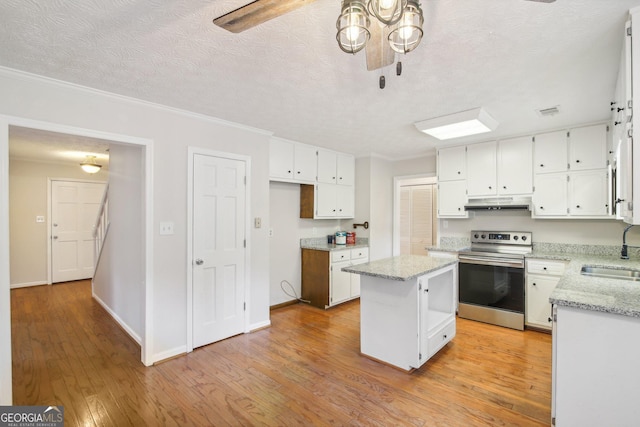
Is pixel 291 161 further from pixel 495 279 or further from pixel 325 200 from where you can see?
pixel 495 279

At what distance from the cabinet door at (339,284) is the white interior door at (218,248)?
139 cm

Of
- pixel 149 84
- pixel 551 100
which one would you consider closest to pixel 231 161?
pixel 149 84

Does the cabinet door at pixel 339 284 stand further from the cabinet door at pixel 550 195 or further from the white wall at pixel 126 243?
the cabinet door at pixel 550 195

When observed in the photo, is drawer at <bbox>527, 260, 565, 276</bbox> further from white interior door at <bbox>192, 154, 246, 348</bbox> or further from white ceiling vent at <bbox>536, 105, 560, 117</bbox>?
white interior door at <bbox>192, 154, 246, 348</bbox>

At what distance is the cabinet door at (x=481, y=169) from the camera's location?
3965 millimetres

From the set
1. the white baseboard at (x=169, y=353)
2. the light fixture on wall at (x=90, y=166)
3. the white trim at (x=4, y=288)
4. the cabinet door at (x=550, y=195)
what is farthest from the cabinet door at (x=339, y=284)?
the light fixture on wall at (x=90, y=166)

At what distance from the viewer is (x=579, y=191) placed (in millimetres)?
3414

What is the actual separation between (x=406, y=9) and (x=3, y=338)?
3.08 m

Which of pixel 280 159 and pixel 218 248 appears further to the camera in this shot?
pixel 280 159

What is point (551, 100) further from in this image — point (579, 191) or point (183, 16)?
point (183, 16)

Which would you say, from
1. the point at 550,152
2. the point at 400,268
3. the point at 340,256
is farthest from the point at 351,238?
the point at 550,152

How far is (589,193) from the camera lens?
11.0ft

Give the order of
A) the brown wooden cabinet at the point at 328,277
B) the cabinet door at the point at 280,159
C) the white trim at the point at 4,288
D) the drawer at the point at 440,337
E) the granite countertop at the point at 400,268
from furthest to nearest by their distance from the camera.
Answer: the brown wooden cabinet at the point at 328,277
the cabinet door at the point at 280,159
the drawer at the point at 440,337
the granite countertop at the point at 400,268
the white trim at the point at 4,288

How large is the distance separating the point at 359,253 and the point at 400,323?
7.17ft
